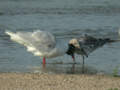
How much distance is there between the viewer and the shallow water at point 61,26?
396 inches

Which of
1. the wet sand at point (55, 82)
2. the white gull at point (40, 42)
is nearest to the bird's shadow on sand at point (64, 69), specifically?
the white gull at point (40, 42)

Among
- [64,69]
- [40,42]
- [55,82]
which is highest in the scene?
[40,42]

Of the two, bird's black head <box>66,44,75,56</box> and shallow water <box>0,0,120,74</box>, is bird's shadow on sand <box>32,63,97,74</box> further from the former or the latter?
bird's black head <box>66,44,75,56</box>

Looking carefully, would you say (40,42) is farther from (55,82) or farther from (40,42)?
(55,82)

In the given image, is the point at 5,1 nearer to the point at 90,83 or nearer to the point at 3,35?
the point at 3,35

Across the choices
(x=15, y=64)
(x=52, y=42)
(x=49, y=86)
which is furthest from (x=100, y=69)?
(x=49, y=86)

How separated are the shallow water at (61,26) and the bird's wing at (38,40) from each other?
0.42 m

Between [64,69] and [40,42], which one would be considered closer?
[64,69]

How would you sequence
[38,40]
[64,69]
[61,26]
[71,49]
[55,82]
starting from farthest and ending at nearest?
1. [61,26]
2. [71,49]
3. [38,40]
4. [64,69]
5. [55,82]

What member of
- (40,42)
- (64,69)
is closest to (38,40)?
(40,42)

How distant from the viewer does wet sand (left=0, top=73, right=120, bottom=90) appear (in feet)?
23.2

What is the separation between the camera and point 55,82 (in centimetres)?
752

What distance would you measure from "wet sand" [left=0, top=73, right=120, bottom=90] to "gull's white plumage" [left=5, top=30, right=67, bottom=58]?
1.74 metres

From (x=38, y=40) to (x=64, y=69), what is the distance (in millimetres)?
979
